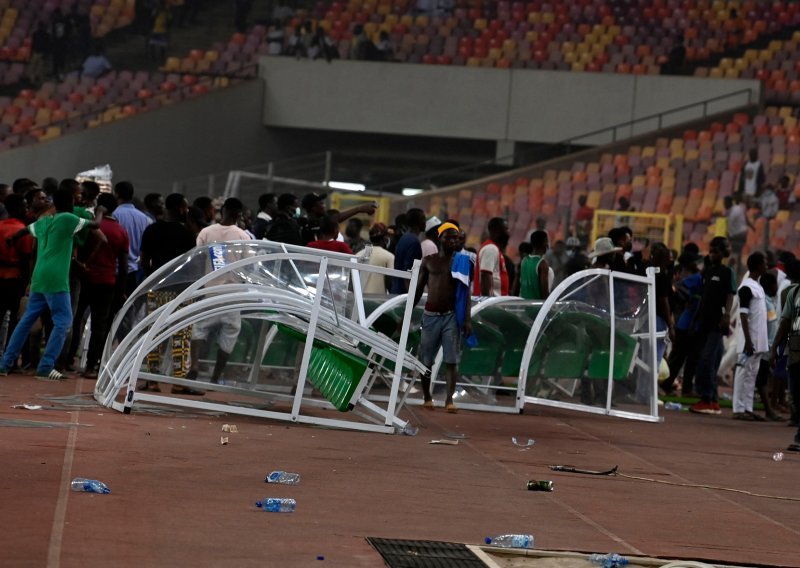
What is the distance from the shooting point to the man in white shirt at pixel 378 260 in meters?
16.4

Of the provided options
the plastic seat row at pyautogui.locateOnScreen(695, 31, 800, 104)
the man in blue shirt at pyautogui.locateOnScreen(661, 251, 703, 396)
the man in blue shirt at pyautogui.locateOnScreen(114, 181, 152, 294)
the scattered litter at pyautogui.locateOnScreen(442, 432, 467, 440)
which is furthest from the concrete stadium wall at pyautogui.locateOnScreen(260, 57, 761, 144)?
the scattered litter at pyautogui.locateOnScreen(442, 432, 467, 440)

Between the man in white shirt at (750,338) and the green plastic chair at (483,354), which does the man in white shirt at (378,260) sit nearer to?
the green plastic chair at (483,354)

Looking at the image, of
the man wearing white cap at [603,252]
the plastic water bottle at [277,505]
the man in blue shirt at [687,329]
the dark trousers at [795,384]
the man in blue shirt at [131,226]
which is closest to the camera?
the plastic water bottle at [277,505]

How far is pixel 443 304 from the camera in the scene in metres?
13.3

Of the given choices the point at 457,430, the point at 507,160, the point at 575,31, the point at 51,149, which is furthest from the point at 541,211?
the point at 457,430

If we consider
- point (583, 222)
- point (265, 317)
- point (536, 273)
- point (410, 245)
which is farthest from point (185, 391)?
point (583, 222)

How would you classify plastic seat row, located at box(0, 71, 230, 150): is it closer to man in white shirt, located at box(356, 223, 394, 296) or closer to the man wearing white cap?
man in white shirt, located at box(356, 223, 394, 296)

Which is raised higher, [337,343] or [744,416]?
[337,343]

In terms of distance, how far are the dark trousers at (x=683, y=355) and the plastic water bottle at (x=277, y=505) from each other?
10856mm

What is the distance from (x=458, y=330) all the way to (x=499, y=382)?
1488mm

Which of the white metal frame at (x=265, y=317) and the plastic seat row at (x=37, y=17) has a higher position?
the plastic seat row at (x=37, y=17)

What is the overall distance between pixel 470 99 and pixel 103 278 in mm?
23750

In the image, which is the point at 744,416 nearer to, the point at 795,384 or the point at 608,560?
the point at 795,384

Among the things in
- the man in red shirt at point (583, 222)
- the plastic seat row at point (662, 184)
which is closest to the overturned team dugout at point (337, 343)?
the man in red shirt at point (583, 222)
